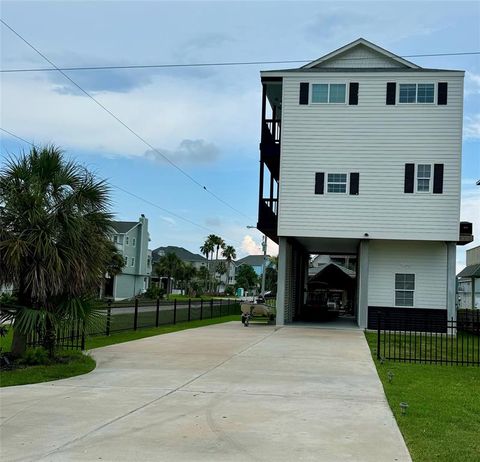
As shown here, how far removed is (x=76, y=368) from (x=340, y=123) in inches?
648

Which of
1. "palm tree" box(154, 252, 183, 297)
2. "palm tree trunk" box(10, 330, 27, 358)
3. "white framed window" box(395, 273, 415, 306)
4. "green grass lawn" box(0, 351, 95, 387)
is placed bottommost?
"green grass lawn" box(0, 351, 95, 387)

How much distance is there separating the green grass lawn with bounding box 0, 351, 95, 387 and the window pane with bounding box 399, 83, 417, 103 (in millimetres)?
17147

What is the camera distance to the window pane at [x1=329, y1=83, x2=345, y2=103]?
24.1 meters

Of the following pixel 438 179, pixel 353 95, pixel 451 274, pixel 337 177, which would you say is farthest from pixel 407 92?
pixel 451 274

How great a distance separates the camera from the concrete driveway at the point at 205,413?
19.2 ft

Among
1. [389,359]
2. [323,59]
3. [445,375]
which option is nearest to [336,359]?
[389,359]

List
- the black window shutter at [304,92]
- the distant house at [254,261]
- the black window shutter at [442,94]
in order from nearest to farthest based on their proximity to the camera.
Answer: the black window shutter at [442,94]
the black window shutter at [304,92]
the distant house at [254,261]

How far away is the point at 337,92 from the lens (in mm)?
24141

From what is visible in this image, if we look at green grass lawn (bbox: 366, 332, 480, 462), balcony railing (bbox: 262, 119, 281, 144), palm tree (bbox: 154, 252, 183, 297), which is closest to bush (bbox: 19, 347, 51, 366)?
green grass lawn (bbox: 366, 332, 480, 462)

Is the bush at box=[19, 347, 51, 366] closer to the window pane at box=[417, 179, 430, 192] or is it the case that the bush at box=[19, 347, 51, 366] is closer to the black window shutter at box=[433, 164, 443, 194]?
the window pane at box=[417, 179, 430, 192]

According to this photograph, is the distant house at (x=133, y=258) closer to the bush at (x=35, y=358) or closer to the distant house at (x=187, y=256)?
the distant house at (x=187, y=256)

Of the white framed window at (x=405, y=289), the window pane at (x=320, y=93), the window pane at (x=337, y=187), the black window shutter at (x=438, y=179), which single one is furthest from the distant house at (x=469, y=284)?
the window pane at (x=320, y=93)

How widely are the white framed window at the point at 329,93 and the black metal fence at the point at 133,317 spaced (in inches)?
407

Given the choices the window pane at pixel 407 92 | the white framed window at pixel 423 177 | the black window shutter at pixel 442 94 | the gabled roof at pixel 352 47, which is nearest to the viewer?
the white framed window at pixel 423 177
